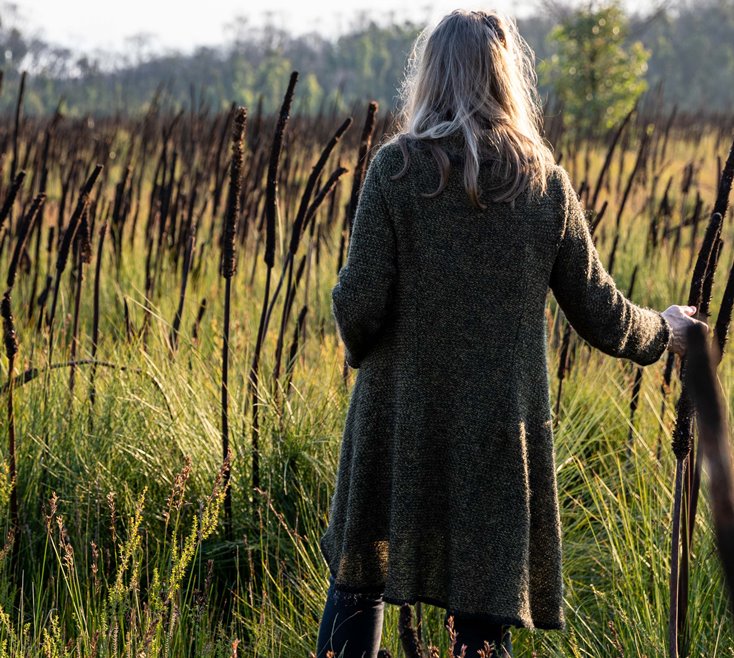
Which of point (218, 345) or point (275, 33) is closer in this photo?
point (218, 345)

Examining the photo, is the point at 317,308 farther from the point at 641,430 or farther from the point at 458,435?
the point at 458,435

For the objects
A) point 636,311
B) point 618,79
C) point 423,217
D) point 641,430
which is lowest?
point 641,430

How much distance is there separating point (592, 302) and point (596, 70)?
16.3m

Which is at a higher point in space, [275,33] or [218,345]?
[275,33]

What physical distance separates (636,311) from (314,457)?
1.08 metres

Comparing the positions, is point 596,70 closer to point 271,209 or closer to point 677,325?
point 271,209

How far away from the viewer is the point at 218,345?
3557mm

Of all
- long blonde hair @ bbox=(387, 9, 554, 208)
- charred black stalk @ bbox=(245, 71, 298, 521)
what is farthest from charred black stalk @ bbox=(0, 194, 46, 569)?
long blonde hair @ bbox=(387, 9, 554, 208)

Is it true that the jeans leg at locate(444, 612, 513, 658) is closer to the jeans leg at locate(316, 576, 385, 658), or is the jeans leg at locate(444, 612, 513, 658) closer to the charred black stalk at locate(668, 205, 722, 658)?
the jeans leg at locate(316, 576, 385, 658)

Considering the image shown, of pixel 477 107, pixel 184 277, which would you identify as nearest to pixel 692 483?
pixel 477 107

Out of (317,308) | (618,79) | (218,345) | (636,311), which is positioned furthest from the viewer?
(618,79)

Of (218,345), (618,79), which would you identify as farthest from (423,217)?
(618,79)

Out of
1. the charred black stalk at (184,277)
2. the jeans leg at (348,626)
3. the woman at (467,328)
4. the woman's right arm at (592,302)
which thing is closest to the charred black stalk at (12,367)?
the charred black stalk at (184,277)

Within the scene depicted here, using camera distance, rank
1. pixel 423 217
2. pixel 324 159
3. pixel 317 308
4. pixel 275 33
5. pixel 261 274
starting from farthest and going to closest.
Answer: pixel 275 33, pixel 261 274, pixel 317 308, pixel 324 159, pixel 423 217
